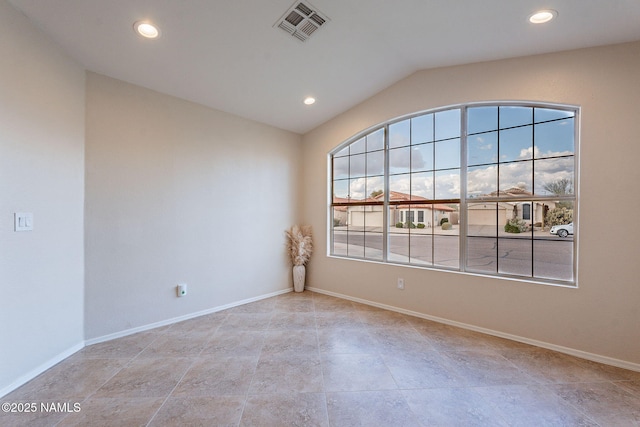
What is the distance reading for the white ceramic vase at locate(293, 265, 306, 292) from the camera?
4281 millimetres

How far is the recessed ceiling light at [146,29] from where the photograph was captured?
2124 millimetres

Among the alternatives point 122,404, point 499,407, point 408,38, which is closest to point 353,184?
point 408,38

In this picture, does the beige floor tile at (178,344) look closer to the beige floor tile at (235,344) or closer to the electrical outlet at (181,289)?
the beige floor tile at (235,344)

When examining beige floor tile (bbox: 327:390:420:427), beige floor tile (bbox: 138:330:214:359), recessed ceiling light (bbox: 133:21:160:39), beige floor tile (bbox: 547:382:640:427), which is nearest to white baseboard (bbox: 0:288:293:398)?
beige floor tile (bbox: 138:330:214:359)

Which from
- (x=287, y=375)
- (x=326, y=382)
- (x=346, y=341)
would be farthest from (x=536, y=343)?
(x=287, y=375)

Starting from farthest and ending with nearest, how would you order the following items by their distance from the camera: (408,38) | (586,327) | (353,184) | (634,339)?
1. (353,184)
2. (408,38)
3. (586,327)
4. (634,339)

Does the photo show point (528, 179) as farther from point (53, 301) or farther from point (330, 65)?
point (53, 301)

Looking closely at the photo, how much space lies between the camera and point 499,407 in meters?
1.72

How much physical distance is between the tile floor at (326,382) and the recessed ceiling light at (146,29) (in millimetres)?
2738

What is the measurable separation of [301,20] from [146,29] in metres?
1.27

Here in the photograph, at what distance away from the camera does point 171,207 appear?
3.06 meters

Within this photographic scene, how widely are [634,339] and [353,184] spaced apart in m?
3.14

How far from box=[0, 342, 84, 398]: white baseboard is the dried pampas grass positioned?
2605mm

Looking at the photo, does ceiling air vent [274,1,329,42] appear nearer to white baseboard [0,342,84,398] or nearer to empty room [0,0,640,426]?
empty room [0,0,640,426]
